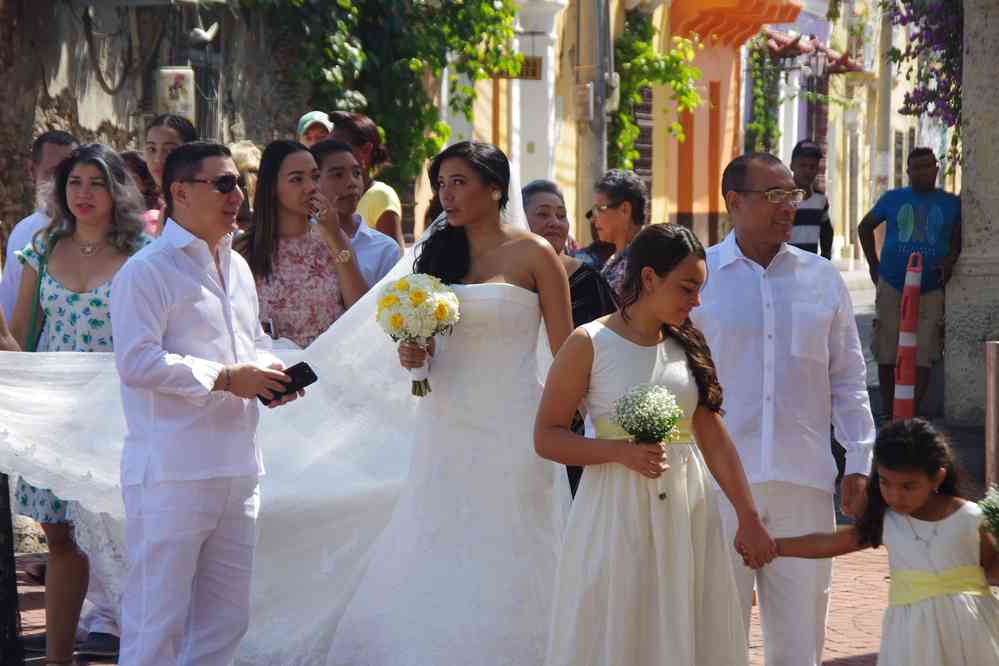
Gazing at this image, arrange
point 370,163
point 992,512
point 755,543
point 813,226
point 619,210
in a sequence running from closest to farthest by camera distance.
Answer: point 992,512 < point 755,543 < point 619,210 < point 370,163 < point 813,226

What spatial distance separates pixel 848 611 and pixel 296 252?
Result: 116 inches

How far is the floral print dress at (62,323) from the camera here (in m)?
7.20

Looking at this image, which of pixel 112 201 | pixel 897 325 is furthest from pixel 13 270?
pixel 897 325

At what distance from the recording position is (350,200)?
829 centimetres

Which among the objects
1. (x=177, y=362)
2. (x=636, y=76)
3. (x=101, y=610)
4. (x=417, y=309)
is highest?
(x=636, y=76)

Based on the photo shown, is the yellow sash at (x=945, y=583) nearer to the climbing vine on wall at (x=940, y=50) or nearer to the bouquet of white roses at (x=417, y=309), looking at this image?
the bouquet of white roses at (x=417, y=309)

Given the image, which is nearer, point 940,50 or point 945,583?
point 945,583

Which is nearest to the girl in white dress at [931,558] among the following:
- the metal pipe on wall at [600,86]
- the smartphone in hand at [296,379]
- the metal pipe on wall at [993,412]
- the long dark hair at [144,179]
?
the smartphone in hand at [296,379]

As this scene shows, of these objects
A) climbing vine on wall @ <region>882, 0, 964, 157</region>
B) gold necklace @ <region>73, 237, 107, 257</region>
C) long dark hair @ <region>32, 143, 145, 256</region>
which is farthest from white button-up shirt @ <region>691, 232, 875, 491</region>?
climbing vine on wall @ <region>882, 0, 964, 157</region>

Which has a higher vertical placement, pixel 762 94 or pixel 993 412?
pixel 762 94

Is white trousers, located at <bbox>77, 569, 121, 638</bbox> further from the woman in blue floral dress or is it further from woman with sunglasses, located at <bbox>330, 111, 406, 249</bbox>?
woman with sunglasses, located at <bbox>330, 111, 406, 249</bbox>

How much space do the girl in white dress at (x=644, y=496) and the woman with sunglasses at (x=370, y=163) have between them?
3916 millimetres

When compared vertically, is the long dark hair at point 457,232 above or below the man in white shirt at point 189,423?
above

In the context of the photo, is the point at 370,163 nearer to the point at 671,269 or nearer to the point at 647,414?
the point at 671,269
